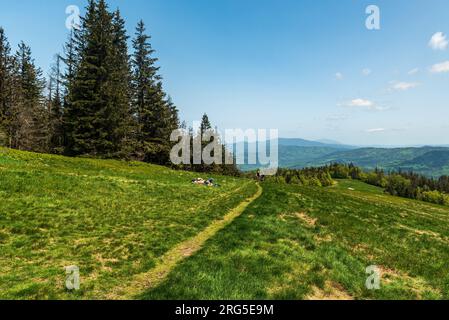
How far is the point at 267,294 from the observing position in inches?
384

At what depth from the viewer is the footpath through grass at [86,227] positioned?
10.5 m

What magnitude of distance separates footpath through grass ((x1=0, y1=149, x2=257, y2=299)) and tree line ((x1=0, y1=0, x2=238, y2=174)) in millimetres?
28622

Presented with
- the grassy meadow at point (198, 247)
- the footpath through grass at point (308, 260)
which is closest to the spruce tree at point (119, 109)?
the grassy meadow at point (198, 247)

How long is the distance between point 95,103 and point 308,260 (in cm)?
5075

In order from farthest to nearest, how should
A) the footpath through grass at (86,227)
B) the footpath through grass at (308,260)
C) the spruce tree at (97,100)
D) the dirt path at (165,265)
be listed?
the spruce tree at (97,100) → the footpath through grass at (86,227) → the footpath through grass at (308,260) → the dirt path at (165,265)

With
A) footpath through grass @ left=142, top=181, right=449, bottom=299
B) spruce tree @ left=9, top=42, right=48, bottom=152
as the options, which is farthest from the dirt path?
spruce tree @ left=9, top=42, right=48, bottom=152

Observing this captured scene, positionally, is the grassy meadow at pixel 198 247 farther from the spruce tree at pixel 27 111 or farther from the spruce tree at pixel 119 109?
the spruce tree at pixel 27 111

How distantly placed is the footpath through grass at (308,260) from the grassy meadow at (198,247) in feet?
0.19

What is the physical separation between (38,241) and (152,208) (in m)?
9.01

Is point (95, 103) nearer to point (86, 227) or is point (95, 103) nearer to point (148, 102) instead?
point (148, 102)

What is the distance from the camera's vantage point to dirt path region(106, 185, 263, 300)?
9.70 meters
